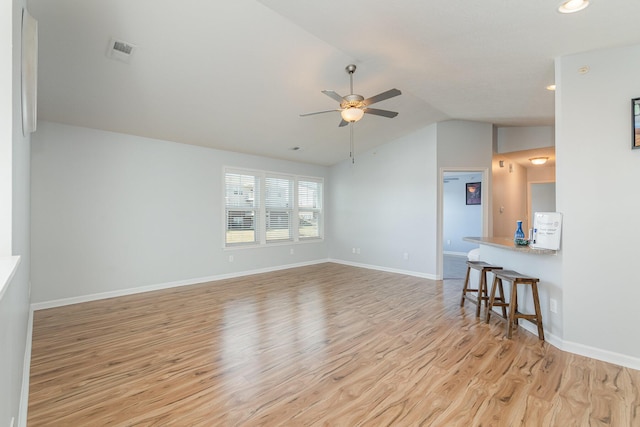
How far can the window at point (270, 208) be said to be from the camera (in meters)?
5.99

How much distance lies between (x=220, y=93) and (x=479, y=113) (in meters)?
4.00

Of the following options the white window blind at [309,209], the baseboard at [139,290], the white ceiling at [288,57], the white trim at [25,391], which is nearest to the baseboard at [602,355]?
the white ceiling at [288,57]

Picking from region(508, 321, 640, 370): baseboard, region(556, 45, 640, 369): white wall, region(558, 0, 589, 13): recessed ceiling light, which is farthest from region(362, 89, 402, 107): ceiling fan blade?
region(508, 321, 640, 370): baseboard

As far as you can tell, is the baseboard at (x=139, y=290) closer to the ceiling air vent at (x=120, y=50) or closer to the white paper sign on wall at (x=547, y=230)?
the ceiling air vent at (x=120, y=50)

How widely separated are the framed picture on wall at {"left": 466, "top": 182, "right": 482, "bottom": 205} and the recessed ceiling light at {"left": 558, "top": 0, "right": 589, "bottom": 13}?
733 centimetres

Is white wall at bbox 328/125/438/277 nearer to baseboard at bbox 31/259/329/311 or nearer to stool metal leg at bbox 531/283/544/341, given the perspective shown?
baseboard at bbox 31/259/329/311

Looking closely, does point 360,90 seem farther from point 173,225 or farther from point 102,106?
point 173,225

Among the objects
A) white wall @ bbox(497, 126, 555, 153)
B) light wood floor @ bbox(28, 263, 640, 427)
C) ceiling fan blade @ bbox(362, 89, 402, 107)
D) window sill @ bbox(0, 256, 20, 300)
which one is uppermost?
white wall @ bbox(497, 126, 555, 153)

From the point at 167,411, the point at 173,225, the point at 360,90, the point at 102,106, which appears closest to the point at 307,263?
the point at 173,225

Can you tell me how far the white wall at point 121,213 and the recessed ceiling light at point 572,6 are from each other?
505cm

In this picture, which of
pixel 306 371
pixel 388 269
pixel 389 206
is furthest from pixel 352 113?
pixel 388 269

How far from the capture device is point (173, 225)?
510cm

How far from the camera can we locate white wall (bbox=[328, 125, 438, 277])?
5828 mm

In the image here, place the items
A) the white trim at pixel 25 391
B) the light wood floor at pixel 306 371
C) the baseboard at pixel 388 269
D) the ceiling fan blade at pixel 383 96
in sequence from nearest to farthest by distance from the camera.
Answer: the white trim at pixel 25 391 → the light wood floor at pixel 306 371 → the ceiling fan blade at pixel 383 96 → the baseboard at pixel 388 269
